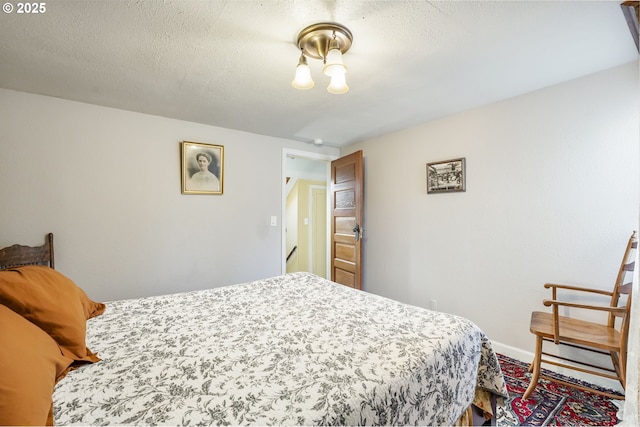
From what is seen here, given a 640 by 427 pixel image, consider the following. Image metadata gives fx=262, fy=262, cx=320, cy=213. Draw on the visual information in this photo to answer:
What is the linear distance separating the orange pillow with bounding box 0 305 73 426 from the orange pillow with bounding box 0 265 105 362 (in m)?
0.06

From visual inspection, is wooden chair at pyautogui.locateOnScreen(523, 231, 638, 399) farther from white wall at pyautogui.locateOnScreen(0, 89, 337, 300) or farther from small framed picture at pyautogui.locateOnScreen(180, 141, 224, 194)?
small framed picture at pyautogui.locateOnScreen(180, 141, 224, 194)

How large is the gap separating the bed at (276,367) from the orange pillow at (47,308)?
0.04 m

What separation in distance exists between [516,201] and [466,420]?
176 cm

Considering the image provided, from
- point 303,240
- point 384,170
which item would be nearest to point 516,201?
point 384,170

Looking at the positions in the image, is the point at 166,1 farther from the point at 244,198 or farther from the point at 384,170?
the point at 384,170

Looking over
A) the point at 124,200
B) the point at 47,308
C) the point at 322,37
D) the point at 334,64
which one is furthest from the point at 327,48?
the point at 124,200

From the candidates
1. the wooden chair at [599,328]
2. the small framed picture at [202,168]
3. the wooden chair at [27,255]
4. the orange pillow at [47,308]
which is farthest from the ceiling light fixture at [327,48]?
the wooden chair at [27,255]

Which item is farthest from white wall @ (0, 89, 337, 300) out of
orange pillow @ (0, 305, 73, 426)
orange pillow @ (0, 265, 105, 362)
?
orange pillow @ (0, 305, 73, 426)

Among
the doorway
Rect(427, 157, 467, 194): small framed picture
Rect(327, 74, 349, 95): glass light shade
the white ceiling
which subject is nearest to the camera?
the white ceiling

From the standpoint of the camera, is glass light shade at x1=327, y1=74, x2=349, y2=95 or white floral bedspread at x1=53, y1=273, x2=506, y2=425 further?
glass light shade at x1=327, y1=74, x2=349, y2=95

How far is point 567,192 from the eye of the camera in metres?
1.98

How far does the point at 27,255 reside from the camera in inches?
79.4

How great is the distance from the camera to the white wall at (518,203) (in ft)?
5.94

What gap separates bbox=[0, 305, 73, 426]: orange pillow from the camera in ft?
2.05
